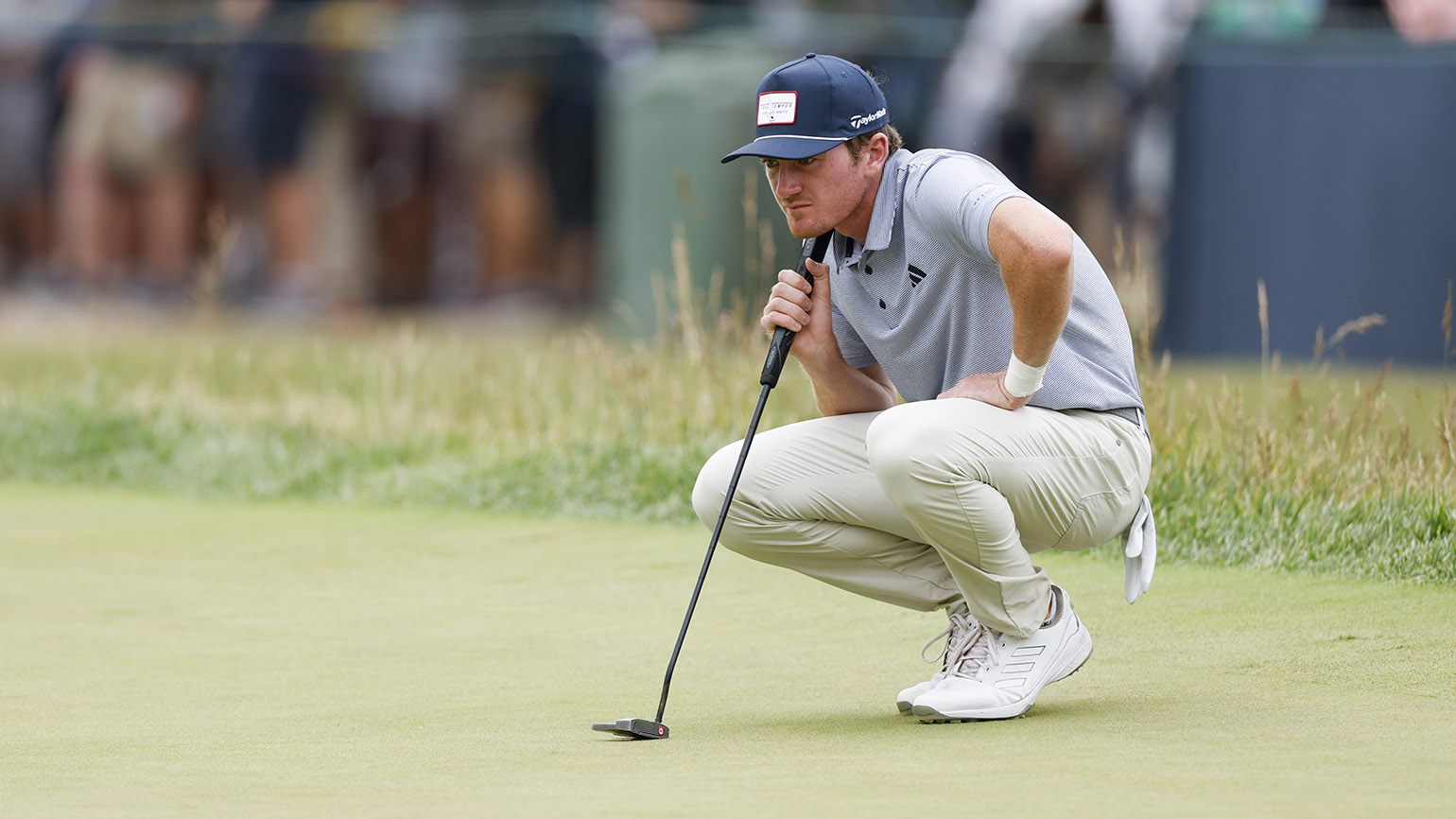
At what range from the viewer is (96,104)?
14203mm

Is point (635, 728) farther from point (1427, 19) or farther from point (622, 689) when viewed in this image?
point (1427, 19)

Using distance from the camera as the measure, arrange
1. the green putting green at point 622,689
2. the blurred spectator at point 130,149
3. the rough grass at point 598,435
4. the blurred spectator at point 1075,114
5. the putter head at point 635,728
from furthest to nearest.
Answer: the blurred spectator at point 130,149 → the blurred spectator at point 1075,114 → the rough grass at point 598,435 → the putter head at point 635,728 → the green putting green at point 622,689

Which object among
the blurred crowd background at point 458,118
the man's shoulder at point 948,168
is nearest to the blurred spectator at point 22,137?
the blurred crowd background at point 458,118

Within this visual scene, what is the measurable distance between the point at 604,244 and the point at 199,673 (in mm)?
8238

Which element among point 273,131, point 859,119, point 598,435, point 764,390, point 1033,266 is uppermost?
point 859,119

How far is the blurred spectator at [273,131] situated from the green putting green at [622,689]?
22.8 ft

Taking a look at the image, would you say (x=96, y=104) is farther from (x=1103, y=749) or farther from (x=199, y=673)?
(x=1103, y=749)

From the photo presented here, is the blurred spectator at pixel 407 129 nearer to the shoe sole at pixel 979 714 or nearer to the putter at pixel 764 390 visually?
the putter at pixel 764 390

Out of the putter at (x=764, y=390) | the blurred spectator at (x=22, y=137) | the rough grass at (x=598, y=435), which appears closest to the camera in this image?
the putter at (x=764, y=390)

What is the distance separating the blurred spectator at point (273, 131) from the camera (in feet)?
44.7

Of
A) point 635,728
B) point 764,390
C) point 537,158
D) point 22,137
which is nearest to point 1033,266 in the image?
point 764,390

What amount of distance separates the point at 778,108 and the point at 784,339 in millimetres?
535

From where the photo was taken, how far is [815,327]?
455cm

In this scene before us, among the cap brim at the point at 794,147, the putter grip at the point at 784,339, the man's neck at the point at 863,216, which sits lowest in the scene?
the putter grip at the point at 784,339
